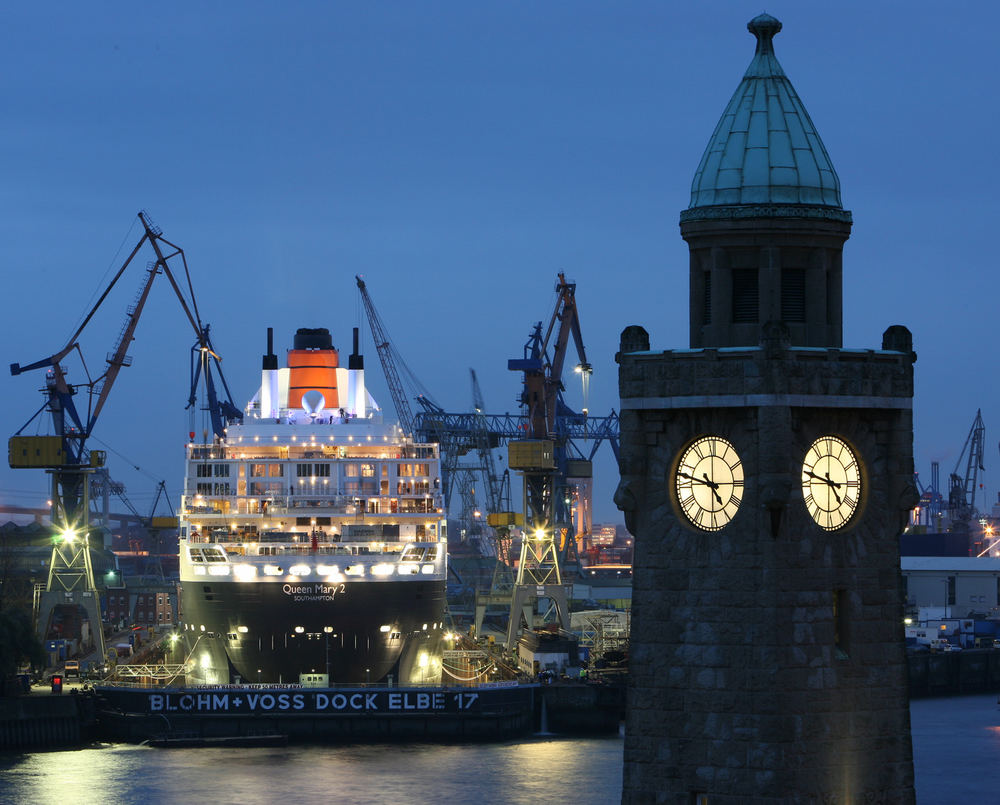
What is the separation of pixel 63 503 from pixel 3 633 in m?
19.5

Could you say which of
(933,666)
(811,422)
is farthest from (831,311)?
(933,666)

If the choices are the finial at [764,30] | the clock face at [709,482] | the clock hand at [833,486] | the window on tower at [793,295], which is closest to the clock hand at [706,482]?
the clock face at [709,482]

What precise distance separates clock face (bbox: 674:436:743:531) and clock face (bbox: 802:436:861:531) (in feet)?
2.95

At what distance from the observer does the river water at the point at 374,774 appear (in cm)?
8025

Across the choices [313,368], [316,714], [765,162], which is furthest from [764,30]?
[313,368]

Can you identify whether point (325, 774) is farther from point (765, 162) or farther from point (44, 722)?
point (765, 162)

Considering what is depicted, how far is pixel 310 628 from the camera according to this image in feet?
329

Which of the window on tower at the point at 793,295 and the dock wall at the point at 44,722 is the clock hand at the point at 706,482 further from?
the dock wall at the point at 44,722

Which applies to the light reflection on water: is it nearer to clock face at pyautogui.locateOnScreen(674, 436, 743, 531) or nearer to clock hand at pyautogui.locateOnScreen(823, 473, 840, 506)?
clock face at pyautogui.locateOnScreen(674, 436, 743, 531)

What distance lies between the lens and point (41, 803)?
79.1 m

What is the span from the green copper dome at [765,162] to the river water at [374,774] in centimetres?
5407

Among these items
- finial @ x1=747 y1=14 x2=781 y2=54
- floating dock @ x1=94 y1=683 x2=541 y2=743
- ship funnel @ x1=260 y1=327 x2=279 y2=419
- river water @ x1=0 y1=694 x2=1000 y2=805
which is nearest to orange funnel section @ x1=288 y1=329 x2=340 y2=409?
ship funnel @ x1=260 y1=327 x2=279 y2=419

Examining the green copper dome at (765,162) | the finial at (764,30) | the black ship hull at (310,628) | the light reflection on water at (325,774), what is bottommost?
the light reflection on water at (325,774)

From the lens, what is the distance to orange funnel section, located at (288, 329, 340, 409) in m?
116
